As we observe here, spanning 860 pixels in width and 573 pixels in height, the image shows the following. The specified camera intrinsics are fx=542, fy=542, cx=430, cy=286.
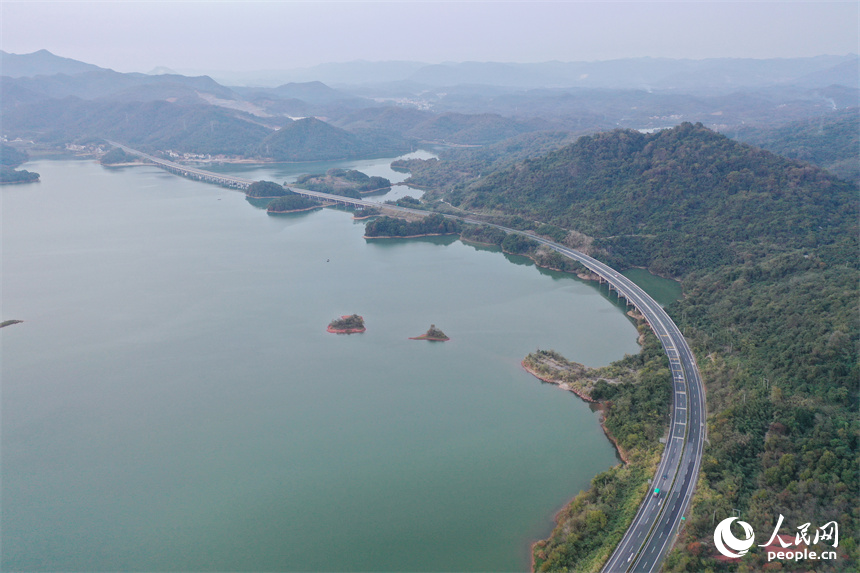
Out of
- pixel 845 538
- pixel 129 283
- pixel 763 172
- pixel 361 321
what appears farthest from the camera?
pixel 763 172

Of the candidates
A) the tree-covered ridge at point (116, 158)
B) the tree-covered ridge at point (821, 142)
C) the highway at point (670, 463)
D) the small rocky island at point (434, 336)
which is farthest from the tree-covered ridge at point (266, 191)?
the tree-covered ridge at point (821, 142)

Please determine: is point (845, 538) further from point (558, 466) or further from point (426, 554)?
point (426, 554)

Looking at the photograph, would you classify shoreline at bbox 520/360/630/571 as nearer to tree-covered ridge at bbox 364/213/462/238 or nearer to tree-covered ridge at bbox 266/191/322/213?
tree-covered ridge at bbox 364/213/462/238

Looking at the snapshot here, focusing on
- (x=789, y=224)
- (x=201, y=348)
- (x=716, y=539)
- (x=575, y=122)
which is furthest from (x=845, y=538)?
(x=575, y=122)

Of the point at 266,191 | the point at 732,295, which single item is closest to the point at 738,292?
the point at 732,295

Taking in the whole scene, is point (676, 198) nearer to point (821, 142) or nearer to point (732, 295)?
point (732, 295)
